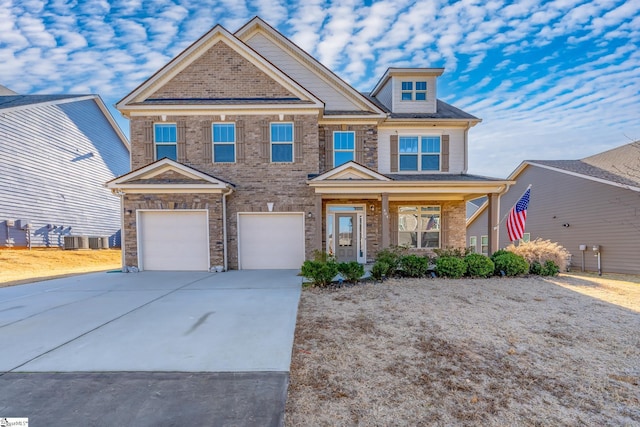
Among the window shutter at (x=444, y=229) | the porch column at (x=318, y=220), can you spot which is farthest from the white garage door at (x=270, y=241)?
the window shutter at (x=444, y=229)

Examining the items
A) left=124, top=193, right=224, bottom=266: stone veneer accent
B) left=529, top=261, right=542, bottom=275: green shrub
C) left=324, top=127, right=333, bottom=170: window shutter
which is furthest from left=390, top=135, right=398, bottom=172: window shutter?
left=124, top=193, right=224, bottom=266: stone veneer accent

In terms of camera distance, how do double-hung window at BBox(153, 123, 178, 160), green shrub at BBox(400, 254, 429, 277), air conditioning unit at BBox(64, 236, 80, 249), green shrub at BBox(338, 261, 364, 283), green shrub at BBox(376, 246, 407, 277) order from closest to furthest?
green shrub at BBox(338, 261, 364, 283) → green shrub at BBox(376, 246, 407, 277) → green shrub at BBox(400, 254, 429, 277) → double-hung window at BBox(153, 123, 178, 160) → air conditioning unit at BBox(64, 236, 80, 249)

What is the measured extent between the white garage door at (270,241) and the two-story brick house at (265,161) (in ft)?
0.12

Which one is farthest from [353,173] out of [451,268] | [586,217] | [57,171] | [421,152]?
[57,171]

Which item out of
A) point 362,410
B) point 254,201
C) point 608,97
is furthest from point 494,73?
point 362,410

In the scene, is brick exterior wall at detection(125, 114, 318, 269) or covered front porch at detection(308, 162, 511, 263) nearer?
covered front porch at detection(308, 162, 511, 263)

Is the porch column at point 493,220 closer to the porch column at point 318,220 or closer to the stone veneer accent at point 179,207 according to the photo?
the porch column at point 318,220

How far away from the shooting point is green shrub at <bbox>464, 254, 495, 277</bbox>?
8695mm

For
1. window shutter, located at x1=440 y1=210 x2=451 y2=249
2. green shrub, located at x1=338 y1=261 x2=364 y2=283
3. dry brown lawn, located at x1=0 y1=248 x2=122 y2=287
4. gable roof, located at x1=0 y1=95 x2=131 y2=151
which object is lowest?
dry brown lawn, located at x1=0 y1=248 x2=122 y2=287

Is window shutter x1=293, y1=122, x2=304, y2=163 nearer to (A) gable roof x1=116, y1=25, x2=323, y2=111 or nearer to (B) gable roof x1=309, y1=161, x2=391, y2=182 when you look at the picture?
(A) gable roof x1=116, y1=25, x2=323, y2=111

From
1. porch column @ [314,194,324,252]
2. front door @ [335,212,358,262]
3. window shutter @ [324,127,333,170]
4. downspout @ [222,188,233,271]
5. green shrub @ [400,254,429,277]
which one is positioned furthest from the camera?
front door @ [335,212,358,262]

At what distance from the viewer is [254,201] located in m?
10.5

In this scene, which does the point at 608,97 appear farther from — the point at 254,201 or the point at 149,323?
the point at 149,323

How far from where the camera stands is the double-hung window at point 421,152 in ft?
39.0
